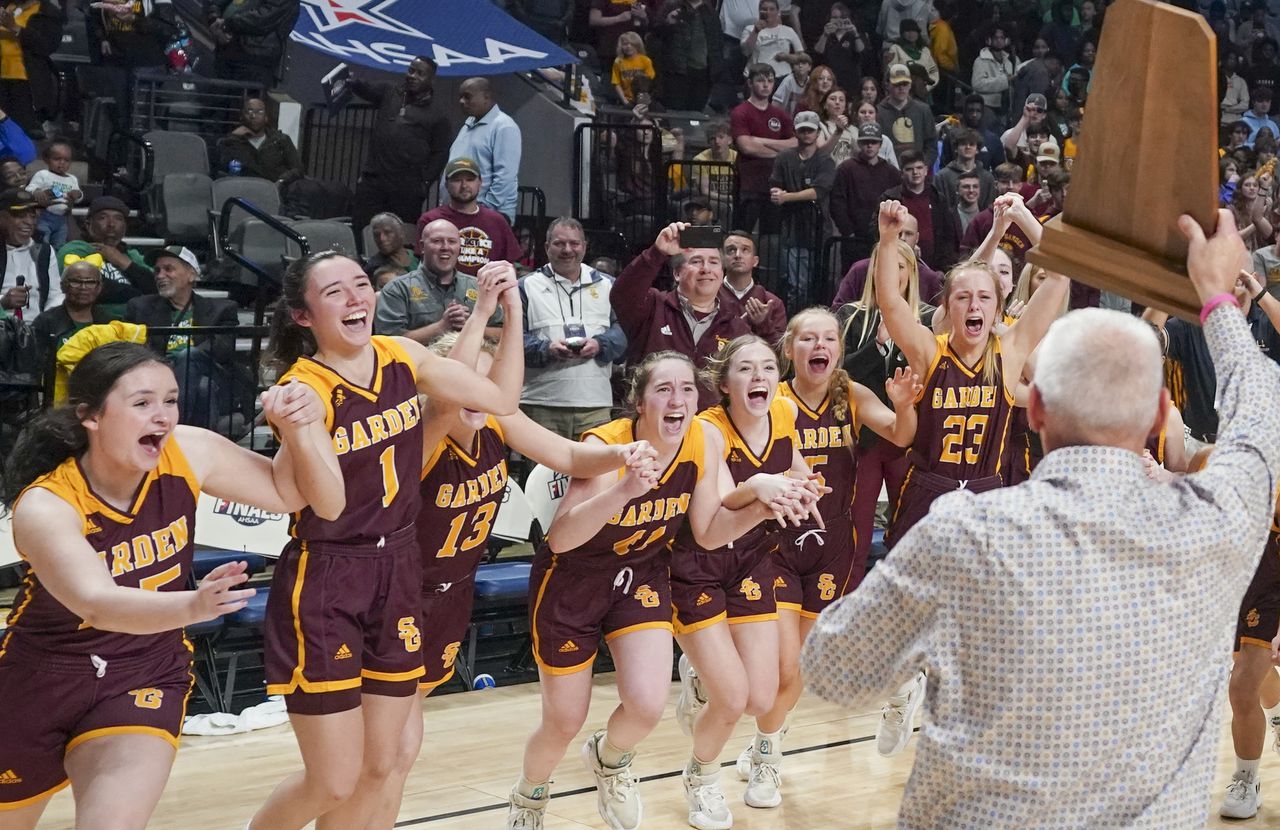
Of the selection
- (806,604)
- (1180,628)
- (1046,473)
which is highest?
(1046,473)

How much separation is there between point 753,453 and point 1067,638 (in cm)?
351

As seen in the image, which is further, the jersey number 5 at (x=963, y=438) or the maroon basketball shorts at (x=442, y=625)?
the jersey number 5 at (x=963, y=438)

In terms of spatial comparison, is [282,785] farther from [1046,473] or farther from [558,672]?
[1046,473]

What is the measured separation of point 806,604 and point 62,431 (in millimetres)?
3298

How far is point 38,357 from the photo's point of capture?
8.15 m

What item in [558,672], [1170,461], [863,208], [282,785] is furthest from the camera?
[863,208]

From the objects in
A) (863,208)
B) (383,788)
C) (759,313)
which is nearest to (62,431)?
(383,788)

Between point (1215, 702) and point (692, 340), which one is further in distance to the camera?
point (692, 340)

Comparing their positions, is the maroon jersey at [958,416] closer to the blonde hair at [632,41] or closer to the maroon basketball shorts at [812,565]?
the maroon basketball shorts at [812,565]

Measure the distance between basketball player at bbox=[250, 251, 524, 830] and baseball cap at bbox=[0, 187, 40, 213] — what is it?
5232 millimetres

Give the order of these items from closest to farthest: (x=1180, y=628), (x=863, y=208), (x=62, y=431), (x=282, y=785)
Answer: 1. (x=1180, y=628)
2. (x=62, y=431)
3. (x=282, y=785)
4. (x=863, y=208)

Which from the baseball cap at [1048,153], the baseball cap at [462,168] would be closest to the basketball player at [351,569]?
the baseball cap at [462,168]

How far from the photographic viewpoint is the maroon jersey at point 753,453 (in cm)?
580

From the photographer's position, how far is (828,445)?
627cm
